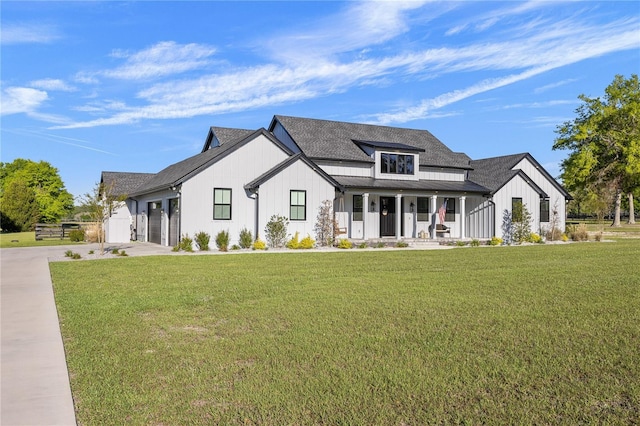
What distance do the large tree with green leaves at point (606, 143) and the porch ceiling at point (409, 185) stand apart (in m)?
24.8

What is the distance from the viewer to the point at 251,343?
554 centimetres

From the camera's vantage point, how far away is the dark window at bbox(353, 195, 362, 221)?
86.8 feet

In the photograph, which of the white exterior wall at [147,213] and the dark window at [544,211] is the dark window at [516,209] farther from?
the white exterior wall at [147,213]

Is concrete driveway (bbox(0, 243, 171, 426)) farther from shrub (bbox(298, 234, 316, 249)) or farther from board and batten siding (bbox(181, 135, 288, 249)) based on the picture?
shrub (bbox(298, 234, 316, 249))

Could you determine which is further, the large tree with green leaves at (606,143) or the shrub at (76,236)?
the large tree with green leaves at (606,143)

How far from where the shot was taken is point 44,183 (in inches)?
2569

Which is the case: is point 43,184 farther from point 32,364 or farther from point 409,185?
point 32,364

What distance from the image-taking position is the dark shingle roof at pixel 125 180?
3221 cm

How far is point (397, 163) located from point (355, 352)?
929 inches

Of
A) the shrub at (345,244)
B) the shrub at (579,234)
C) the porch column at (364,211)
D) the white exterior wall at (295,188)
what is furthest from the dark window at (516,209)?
the white exterior wall at (295,188)

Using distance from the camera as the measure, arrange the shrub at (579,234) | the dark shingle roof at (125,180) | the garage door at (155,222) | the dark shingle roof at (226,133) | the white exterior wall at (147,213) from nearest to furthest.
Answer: the white exterior wall at (147,213), the garage door at (155,222), the dark shingle roof at (226,133), the shrub at (579,234), the dark shingle roof at (125,180)

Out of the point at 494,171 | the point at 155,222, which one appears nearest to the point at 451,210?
the point at 494,171

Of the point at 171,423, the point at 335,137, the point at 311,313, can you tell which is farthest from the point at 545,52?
the point at 171,423

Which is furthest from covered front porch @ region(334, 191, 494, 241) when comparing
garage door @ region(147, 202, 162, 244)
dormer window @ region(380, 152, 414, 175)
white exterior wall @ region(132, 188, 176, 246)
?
garage door @ region(147, 202, 162, 244)
